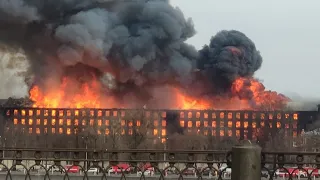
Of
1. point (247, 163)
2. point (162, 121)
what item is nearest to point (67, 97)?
point (162, 121)

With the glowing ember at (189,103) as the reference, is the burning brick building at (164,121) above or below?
below

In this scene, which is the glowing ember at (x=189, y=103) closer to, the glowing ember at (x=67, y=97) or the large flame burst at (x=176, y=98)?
the large flame burst at (x=176, y=98)

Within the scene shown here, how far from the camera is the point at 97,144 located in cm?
5825

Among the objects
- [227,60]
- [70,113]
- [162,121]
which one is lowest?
[162,121]

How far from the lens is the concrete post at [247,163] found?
813cm

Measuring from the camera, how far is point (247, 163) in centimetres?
814

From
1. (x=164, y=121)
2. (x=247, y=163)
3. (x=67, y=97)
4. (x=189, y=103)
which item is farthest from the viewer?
(x=189, y=103)

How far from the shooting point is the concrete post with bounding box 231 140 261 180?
8.13 meters

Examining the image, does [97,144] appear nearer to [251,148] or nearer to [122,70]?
[122,70]

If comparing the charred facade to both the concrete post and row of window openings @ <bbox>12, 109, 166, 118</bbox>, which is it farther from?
the concrete post

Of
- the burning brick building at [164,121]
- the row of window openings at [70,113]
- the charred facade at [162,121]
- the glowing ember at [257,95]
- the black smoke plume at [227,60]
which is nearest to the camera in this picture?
the charred facade at [162,121]

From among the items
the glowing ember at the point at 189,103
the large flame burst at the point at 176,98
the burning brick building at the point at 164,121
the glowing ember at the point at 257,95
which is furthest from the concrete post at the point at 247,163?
the glowing ember at the point at 189,103

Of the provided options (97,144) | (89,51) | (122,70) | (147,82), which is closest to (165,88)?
(147,82)

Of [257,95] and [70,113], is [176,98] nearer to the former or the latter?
[257,95]
